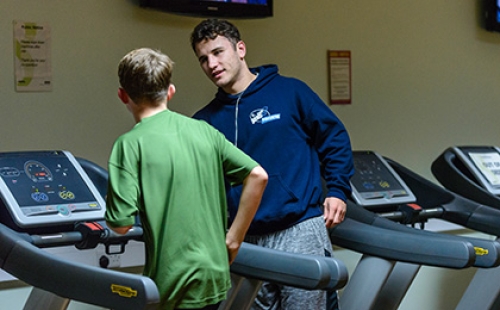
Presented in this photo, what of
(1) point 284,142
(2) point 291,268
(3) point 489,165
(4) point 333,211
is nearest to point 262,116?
(1) point 284,142

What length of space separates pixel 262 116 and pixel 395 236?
0.76 metres

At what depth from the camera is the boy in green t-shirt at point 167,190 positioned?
6.97 feet

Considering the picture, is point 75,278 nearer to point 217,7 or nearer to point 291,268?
point 291,268

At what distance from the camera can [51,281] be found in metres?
2.37

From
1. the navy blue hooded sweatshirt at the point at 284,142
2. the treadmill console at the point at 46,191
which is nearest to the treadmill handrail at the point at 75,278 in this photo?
the treadmill console at the point at 46,191

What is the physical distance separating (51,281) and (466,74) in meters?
3.28

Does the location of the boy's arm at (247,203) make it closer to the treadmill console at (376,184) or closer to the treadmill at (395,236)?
the treadmill at (395,236)

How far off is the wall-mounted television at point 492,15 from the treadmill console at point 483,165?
930mm

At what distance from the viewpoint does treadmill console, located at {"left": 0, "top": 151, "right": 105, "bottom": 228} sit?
2.69m

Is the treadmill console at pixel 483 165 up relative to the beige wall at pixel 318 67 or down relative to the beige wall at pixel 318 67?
down

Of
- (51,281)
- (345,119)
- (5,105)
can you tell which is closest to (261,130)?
(51,281)

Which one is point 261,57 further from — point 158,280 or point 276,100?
point 158,280

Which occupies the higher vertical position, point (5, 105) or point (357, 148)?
point (5, 105)

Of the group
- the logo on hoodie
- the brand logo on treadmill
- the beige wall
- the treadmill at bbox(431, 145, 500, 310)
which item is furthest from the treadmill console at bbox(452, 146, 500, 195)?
the brand logo on treadmill
